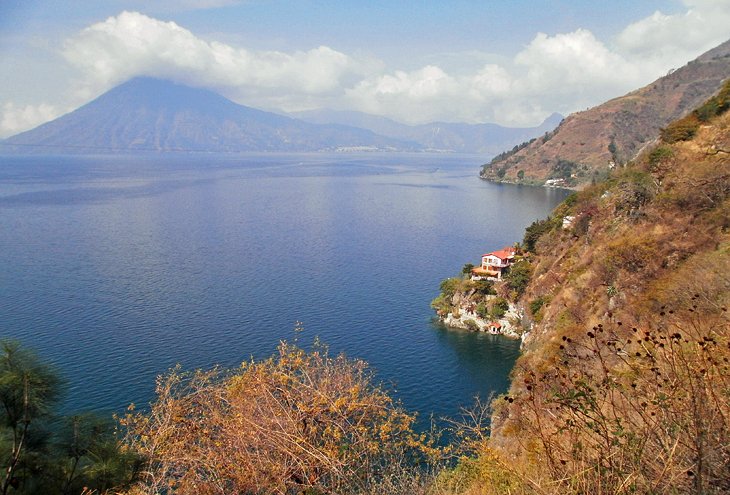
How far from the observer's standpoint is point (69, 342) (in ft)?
119

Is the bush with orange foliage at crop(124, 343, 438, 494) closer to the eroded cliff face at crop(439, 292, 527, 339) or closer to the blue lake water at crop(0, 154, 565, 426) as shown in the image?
the blue lake water at crop(0, 154, 565, 426)

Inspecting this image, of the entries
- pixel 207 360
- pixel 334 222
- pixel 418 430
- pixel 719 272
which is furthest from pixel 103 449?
pixel 334 222

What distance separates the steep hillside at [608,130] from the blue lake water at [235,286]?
169 feet

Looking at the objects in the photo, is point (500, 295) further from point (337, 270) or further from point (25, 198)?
point (25, 198)

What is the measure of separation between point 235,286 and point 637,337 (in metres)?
41.3

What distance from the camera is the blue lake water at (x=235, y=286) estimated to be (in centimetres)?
3412

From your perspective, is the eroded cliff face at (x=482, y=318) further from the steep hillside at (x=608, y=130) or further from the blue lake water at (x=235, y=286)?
the steep hillside at (x=608, y=130)

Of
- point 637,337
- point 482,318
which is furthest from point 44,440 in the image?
point 482,318

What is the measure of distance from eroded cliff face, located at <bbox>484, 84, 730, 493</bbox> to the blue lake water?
27.4 ft

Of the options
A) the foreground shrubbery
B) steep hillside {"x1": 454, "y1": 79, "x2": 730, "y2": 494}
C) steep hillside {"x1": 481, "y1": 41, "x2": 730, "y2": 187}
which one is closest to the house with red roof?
steep hillside {"x1": 454, "y1": 79, "x2": 730, "y2": 494}

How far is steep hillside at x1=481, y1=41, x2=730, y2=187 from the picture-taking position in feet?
488

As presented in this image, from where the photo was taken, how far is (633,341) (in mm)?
15344

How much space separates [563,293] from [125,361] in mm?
29217

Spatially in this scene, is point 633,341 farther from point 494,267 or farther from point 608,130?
point 608,130
